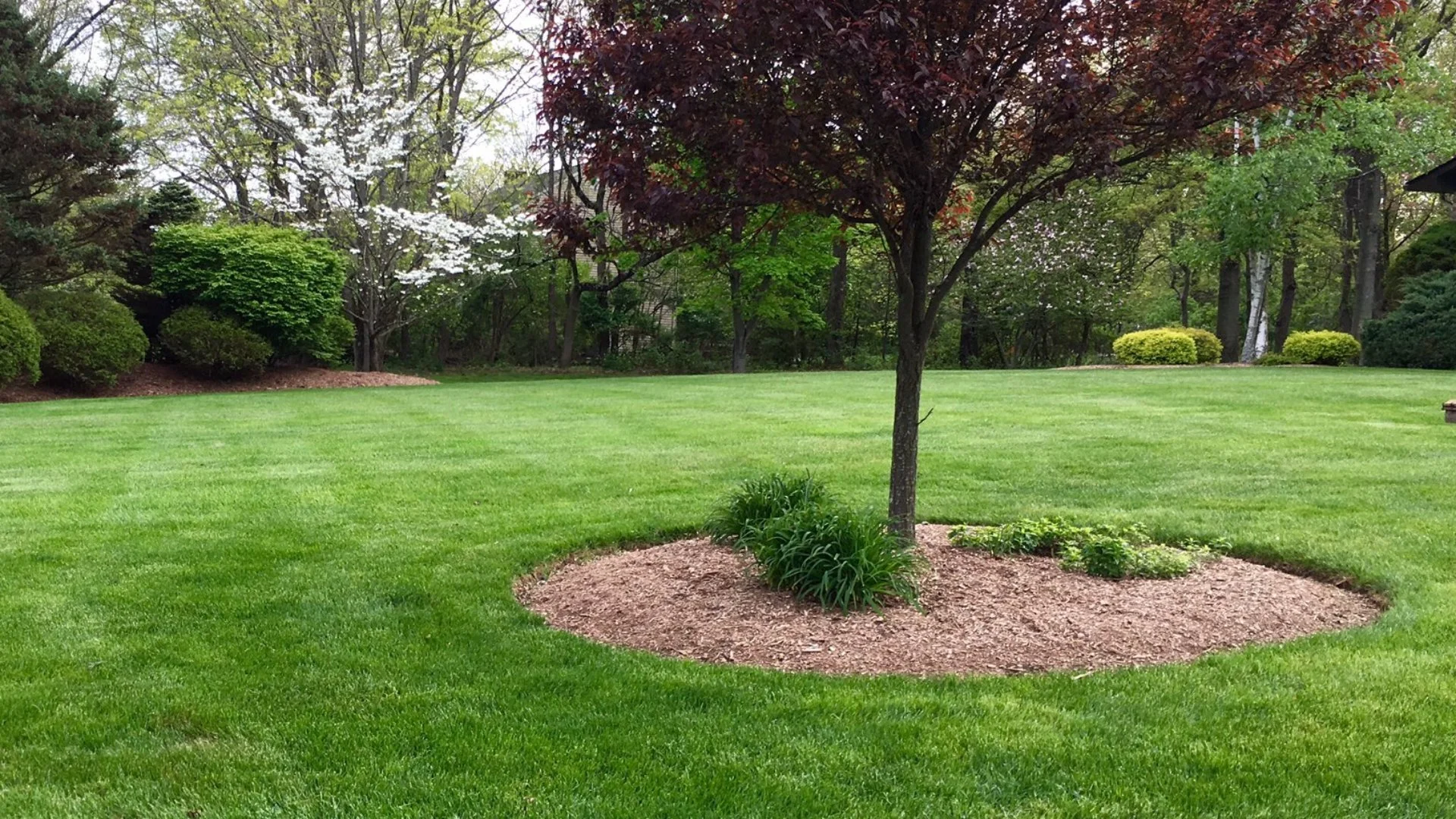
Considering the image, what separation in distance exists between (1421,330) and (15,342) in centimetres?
2373

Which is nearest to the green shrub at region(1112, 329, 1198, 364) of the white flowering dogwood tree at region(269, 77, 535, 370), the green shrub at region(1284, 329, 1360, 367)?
the green shrub at region(1284, 329, 1360, 367)

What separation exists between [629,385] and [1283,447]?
11.1 meters

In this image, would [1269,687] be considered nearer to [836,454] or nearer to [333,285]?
[836,454]

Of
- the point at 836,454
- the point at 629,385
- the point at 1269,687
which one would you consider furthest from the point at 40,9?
the point at 1269,687

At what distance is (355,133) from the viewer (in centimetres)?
1897

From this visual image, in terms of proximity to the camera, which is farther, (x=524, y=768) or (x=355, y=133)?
(x=355, y=133)

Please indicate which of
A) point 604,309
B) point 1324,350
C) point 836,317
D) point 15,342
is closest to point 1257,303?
point 1324,350

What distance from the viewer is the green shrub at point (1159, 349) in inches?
823

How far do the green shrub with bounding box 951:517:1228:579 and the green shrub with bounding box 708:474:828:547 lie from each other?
0.87m

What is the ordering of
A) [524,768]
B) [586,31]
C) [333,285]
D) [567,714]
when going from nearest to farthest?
1. [524,768]
2. [567,714]
3. [586,31]
4. [333,285]

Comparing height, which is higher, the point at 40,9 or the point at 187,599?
the point at 40,9

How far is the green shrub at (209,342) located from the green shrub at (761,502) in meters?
14.6

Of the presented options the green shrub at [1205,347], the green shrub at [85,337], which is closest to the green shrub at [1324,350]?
the green shrub at [1205,347]

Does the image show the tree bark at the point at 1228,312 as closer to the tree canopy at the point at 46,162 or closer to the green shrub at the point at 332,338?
the green shrub at the point at 332,338
